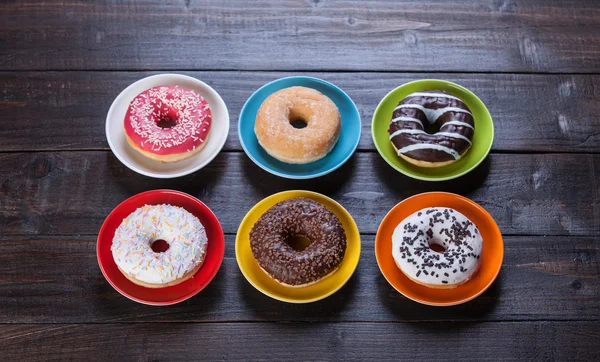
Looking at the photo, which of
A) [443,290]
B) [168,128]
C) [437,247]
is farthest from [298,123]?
[443,290]

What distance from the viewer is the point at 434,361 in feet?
6.82

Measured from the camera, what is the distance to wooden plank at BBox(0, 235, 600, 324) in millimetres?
2137

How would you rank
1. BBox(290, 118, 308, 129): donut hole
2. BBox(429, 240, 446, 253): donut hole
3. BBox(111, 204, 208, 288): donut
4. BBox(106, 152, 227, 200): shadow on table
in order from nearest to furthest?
BBox(111, 204, 208, 288): donut < BBox(429, 240, 446, 253): donut hole < BBox(106, 152, 227, 200): shadow on table < BBox(290, 118, 308, 129): donut hole

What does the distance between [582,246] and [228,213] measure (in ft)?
4.37

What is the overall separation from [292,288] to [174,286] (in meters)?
0.42

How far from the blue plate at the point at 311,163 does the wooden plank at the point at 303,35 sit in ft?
0.47

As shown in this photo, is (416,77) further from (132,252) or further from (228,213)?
(132,252)

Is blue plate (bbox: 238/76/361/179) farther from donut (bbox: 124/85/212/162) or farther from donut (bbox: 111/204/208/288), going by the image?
donut (bbox: 111/204/208/288)

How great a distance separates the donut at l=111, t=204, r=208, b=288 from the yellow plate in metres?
0.15

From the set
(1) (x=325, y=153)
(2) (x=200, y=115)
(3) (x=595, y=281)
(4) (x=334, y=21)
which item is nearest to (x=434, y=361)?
(3) (x=595, y=281)

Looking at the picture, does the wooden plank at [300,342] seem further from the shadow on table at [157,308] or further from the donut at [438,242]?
the donut at [438,242]

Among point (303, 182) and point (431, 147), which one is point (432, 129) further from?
point (303, 182)

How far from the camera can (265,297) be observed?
7.10 feet

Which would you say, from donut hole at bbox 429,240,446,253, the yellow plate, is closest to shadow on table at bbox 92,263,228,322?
the yellow plate
